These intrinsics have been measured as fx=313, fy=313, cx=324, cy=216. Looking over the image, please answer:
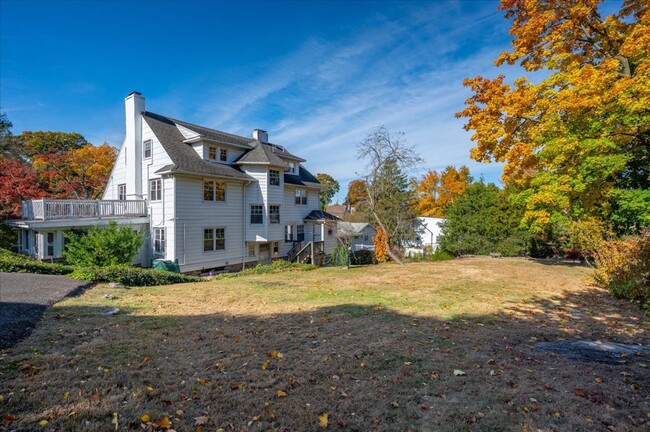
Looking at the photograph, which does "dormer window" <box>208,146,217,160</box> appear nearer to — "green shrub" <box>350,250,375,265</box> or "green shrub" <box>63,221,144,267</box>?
"green shrub" <box>63,221,144,267</box>

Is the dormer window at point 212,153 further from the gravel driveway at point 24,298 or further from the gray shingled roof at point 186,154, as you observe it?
the gravel driveway at point 24,298

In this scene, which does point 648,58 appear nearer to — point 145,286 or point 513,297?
point 513,297

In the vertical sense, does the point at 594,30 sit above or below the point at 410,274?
above

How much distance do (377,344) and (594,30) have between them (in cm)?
1511

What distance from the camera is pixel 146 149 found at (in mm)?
19844

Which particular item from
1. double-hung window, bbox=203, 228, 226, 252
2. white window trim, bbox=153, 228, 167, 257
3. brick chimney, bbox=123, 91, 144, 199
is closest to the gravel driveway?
white window trim, bbox=153, 228, 167, 257

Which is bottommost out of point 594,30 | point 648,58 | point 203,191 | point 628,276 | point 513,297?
point 513,297

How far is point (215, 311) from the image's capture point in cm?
751

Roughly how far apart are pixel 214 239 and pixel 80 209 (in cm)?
703

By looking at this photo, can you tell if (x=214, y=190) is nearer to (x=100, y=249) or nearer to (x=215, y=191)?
(x=215, y=191)

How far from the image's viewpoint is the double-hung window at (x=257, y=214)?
72.0ft

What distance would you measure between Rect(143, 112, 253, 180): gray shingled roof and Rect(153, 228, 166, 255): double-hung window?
139 inches

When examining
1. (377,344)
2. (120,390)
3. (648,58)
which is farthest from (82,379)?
(648,58)

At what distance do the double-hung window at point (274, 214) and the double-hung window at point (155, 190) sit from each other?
7.05m
